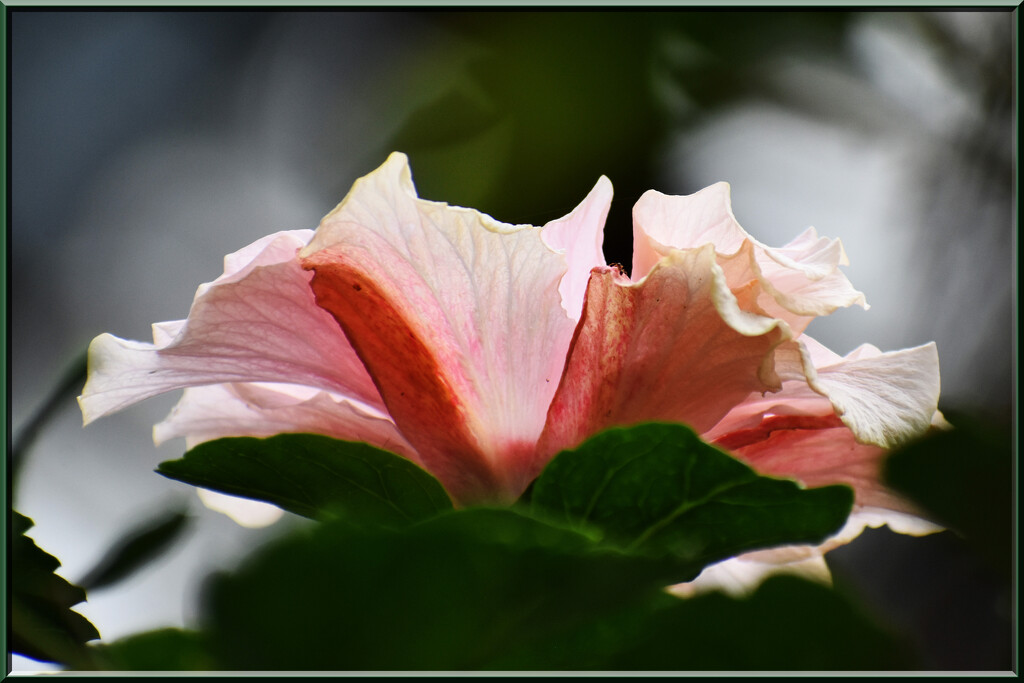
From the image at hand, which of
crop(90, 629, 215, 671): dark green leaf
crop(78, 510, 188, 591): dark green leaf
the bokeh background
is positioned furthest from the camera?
the bokeh background

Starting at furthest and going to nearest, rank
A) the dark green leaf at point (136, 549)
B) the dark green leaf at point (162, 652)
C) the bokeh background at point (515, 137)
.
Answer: the bokeh background at point (515, 137) → the dark green leaf at point (136, 549) → the dark green leaf at point (162, 652)

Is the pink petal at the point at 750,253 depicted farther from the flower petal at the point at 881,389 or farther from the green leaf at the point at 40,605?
the green leaf at the point at 40,605

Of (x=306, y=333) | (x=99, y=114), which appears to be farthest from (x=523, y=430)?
(x=99, y=114)

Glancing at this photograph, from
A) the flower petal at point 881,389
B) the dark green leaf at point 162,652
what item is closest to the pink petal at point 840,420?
the flower petal at point 881,389

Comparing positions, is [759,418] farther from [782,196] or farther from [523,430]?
[782,196]

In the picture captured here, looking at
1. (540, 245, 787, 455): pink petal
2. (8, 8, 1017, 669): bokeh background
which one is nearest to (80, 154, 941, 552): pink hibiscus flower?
(540, 245, 787, 455): pink petal

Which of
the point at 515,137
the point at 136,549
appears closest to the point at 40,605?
the point at 136,549

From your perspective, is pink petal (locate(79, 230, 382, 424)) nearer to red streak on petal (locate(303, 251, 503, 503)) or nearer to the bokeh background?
red streak on petal (locate(303, 251, 503, 503))
